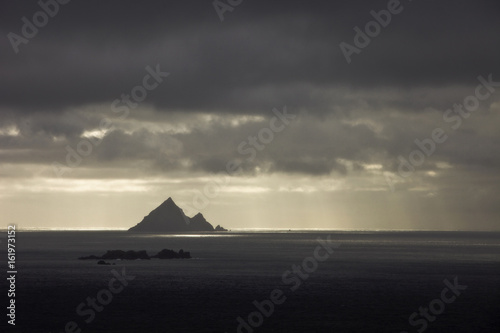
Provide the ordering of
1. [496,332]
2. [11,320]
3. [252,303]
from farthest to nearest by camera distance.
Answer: [252,303] → [11,320] → [496,332]

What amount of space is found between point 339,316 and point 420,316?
35.4 feet

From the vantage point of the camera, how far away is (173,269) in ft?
500

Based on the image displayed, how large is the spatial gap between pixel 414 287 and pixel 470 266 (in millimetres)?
60481

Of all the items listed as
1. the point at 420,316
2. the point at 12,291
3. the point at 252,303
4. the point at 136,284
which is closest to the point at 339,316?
the point at 420,316

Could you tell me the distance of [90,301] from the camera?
94.0 metres

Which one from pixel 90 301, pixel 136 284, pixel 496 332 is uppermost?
pixel 136 284

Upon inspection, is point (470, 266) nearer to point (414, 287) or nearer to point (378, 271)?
point (378, 271)

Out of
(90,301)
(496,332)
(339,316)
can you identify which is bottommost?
(496,332)

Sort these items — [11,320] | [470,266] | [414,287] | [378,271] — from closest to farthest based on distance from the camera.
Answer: [11,320], [414,287], [378,271], [470,266]

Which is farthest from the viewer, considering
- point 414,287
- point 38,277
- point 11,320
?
point 38,277

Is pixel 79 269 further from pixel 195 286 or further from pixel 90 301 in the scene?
pixel 90 301

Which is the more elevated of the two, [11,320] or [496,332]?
[11,320]

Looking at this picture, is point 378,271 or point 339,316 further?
point 378,271

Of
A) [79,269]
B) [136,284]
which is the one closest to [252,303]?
[136,284]
